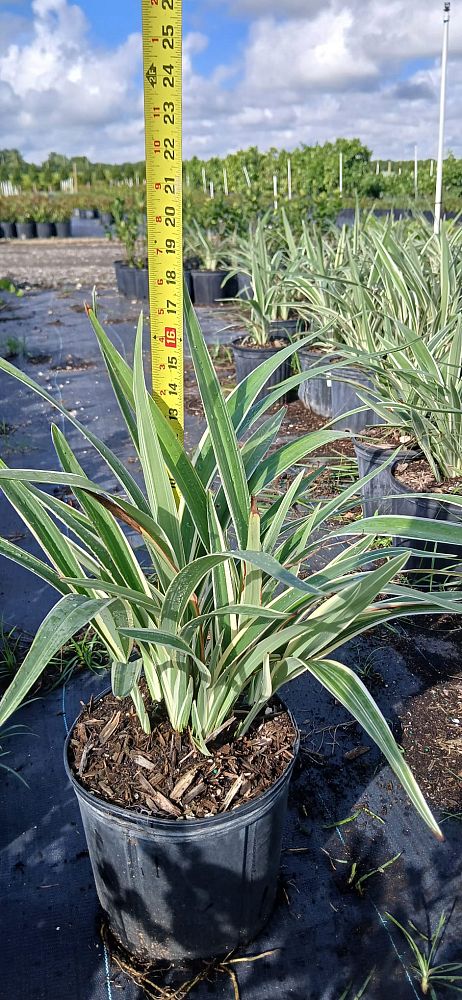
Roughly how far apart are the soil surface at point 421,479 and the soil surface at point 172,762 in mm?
991

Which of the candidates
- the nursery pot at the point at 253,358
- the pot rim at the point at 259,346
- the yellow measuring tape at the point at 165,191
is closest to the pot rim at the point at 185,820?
the yellow measuring tape at the point at 165,191

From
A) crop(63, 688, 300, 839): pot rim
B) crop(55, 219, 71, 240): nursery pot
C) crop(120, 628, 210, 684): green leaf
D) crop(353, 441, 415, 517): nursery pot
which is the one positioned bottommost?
crop(63, 688, 300, 839): pot rim

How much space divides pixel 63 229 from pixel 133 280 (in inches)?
387

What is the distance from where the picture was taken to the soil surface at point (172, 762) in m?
0.99

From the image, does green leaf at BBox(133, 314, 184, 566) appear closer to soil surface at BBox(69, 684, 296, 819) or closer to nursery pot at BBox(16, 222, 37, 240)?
soil surface at BBox(69, 684, 296, 819)

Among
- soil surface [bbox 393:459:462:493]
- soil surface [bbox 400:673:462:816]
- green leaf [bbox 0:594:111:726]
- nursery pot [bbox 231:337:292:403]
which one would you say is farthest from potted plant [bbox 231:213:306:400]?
green leaf [bbox 0:594:111:726]

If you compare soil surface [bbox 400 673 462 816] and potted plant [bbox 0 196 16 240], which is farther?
potted plant [bbox 0 196 16 240]

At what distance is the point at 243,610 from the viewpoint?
0.83 meters

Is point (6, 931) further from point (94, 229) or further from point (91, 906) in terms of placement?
point (94, 229)

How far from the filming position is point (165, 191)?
1.16m

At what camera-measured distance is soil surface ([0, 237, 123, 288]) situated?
25.7 ft

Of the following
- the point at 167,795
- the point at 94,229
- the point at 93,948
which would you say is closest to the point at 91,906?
the point at 93,948

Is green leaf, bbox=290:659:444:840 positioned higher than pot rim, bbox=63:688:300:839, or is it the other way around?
green leaf, bbox=290:659:444:840

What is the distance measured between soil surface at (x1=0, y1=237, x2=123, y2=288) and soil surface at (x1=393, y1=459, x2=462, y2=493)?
6.05m
